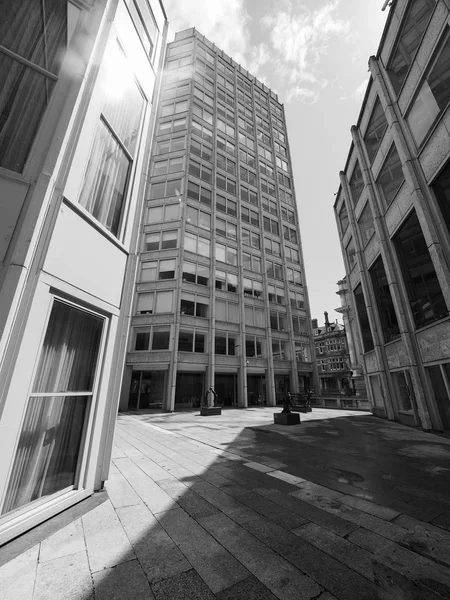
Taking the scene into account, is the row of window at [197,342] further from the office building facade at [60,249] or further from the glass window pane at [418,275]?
the office building facade at [60,249]

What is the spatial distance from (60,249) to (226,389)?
86.0 ft

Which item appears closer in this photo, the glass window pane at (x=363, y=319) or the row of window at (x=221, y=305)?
the glass window pane at (x=363, y=319)

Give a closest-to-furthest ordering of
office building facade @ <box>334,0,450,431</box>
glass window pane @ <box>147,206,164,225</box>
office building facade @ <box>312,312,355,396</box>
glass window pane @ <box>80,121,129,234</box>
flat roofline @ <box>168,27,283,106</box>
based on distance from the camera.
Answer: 1. glass window pane @ <box>80,121,129,234</box>
2. office building facade @ <box>334,0,450,431</box>
3. glass window pane @ <box>147,206,164,225</box>
4. flat roofline @ <box>168,27,283,106</box>
5. office building facade @ <box>312,312,355,396</box>

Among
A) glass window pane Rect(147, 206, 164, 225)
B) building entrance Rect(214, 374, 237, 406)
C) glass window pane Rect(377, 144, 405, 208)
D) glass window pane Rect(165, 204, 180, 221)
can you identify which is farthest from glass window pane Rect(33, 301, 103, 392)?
glass window pane Rect(147, 206, 164, 225)

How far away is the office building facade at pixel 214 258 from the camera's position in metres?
24.4

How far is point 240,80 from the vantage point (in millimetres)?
40531

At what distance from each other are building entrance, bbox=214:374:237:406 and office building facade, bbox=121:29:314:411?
0.11 m

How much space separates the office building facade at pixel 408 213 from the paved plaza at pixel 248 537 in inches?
255

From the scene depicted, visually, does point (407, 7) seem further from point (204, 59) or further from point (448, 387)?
point (204, 59)

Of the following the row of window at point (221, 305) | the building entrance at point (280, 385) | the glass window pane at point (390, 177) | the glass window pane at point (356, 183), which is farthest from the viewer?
the building entrance at point (280, 385)

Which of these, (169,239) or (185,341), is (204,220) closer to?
(169,239)

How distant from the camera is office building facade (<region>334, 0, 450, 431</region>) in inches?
376

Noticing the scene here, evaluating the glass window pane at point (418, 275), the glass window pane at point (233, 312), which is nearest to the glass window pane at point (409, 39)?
the glass window pane at point (418, 275)

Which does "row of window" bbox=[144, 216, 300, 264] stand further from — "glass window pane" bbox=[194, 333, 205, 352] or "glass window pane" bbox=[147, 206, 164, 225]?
"glass window pane" bbox=[194, 333, 205, 352]
